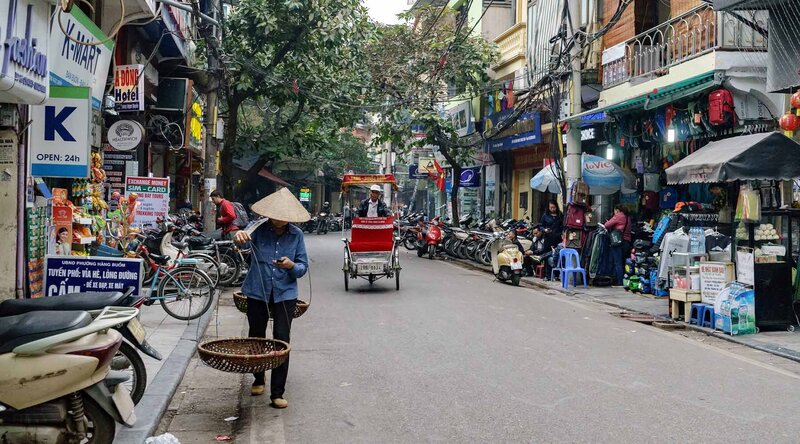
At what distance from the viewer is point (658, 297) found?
46.1 ft

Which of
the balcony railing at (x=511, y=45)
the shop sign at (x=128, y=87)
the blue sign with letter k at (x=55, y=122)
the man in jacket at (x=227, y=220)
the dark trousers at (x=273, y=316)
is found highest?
the balcony railing at (x=511, y=45)

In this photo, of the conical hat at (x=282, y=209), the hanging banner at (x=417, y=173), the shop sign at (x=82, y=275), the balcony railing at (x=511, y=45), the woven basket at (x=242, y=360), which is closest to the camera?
the woven basket at (x=242, y=360)

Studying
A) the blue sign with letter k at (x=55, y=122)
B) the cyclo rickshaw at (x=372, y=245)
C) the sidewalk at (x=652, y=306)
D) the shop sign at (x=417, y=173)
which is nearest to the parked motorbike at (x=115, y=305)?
the blue sign with letter k at (x=55, y=122)

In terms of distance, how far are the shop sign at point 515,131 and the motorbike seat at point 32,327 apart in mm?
17846

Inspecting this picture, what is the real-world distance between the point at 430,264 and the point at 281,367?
15.4 metres

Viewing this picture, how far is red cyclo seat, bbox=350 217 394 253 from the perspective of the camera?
572 inches

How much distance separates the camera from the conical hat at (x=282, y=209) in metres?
6.15

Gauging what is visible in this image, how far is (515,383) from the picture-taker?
6.90m

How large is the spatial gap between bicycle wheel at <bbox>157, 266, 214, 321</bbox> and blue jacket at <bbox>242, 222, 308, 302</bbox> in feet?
14.1

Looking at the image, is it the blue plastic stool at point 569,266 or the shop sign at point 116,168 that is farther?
the blue plastic stool at point 569,266

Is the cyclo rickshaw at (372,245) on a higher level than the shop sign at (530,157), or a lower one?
lower

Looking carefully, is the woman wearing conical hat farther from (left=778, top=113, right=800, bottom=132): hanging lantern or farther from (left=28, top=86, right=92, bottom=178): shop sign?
(left=778, top=113, right=800, bottom=132): hanging lantern

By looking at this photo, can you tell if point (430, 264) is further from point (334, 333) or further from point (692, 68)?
point (334, 333)

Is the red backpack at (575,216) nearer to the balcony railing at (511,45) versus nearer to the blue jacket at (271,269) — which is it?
the balcony railing at (511,45)
